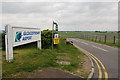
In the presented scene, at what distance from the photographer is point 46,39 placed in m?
13.1

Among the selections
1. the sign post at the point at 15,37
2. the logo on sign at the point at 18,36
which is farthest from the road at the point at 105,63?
the logo on sign at the point at 18,36

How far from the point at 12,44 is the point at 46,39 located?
6181 millimetres

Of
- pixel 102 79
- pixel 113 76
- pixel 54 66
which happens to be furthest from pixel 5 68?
pixel 113 76

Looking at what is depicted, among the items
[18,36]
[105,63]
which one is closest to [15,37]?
[18,36]

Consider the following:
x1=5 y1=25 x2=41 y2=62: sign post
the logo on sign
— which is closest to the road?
x1=5 y1=25 x2=41 y2=62: sign post

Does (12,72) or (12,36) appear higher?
(12,36)

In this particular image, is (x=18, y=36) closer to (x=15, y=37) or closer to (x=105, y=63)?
(x=15, y=37)

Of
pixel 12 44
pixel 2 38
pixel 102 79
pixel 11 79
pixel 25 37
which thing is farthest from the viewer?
pixel 2 38

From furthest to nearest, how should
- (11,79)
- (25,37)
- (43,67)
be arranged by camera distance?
(25,37) < (43,67) < (11,79)

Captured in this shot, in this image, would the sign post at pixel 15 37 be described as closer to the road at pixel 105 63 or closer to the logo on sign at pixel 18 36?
the logo on sign at pixel 18 36

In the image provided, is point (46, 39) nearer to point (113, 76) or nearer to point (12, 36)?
point (12, 36)

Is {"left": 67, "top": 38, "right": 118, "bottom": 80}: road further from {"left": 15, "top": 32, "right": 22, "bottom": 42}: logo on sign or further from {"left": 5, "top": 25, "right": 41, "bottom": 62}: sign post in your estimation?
{"left": 15, "top": 32, "right": 22, "bottom": 42}: logo on sign

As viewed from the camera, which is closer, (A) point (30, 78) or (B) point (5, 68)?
(A) point (30, 78)

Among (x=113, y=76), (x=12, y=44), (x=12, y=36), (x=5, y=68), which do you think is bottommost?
(x=113, y=76)
